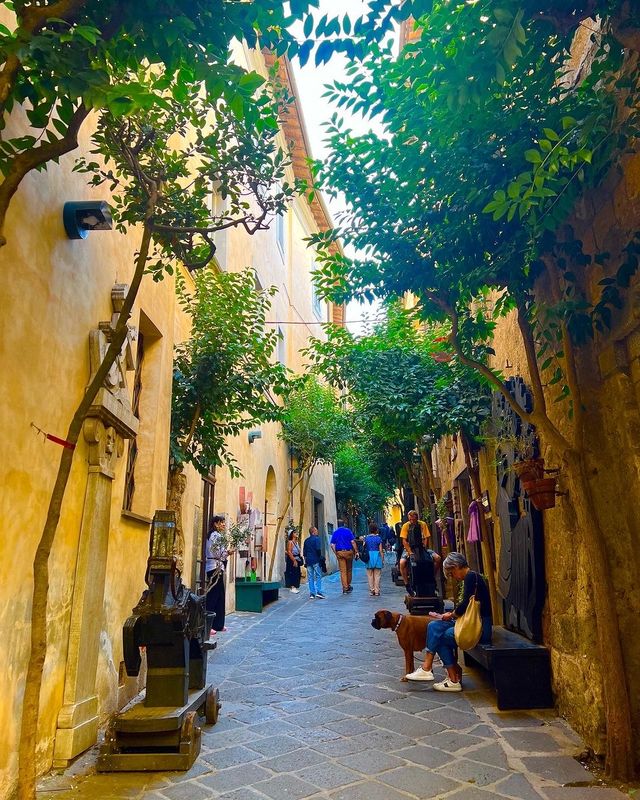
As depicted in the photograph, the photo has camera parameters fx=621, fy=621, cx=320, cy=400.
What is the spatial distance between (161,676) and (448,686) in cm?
291

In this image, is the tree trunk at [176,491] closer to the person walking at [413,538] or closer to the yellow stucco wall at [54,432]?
the yellow stucco wall at [54,432]

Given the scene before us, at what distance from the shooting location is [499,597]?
25.9ft

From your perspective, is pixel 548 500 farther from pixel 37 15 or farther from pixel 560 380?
pixel 37 15

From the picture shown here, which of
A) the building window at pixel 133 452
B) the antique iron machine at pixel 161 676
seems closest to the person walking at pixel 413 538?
the building window at pixel 133 452

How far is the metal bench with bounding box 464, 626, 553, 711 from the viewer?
199 inches

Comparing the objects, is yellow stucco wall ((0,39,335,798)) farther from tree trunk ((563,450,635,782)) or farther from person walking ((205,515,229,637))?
tree trunk ((563,450,635,782))

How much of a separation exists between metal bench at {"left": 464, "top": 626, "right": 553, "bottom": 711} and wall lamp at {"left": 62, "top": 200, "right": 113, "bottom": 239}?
4.43m

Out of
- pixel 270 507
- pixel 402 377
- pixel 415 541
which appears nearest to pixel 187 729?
pixel 415 541

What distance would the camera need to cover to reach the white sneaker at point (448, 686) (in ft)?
19.0

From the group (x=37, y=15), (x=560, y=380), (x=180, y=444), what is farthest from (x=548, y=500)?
(x=180, y=444)

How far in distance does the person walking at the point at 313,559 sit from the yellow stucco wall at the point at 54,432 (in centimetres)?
785

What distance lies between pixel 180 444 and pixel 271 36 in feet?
19.0

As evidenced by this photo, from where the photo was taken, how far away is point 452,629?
600 centimetres

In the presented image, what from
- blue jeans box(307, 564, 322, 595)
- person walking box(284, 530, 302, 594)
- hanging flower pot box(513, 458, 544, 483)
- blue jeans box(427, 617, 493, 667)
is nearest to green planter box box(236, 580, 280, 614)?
blue jeans box(307, 564, 322, 595)
